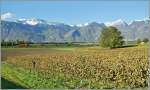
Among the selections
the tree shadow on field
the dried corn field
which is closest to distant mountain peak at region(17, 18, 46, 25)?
the dried corn field

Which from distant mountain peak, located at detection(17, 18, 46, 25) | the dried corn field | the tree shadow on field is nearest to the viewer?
the tree shadow on field

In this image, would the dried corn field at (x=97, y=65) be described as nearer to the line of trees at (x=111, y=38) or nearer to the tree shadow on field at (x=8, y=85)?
the line of trees at (x=111, y=38)

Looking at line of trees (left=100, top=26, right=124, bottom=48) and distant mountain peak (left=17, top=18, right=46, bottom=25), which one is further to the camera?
line of trees (left=100, top=26, right=124, bottom=48)

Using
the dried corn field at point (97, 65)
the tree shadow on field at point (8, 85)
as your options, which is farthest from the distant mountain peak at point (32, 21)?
the tree shadow on field at point (8, 85)

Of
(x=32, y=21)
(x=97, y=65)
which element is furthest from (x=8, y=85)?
(x=97, y=65)

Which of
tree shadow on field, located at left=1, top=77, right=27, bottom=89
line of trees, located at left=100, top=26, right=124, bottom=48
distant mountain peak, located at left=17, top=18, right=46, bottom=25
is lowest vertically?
tree shadow on field, located at left=1, top=77, right=27, bottom=89

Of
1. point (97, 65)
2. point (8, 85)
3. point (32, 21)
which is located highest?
point (32, 21)

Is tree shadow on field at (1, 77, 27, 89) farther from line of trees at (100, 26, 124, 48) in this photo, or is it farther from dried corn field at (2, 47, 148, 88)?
line of trees at (100, 26, 124, 48)

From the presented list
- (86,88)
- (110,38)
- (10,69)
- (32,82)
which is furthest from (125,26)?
(10,69)

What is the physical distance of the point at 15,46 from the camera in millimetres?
14656

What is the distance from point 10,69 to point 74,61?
256 centimetres

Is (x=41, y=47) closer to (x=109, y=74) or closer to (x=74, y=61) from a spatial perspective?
(x=74, y=61)

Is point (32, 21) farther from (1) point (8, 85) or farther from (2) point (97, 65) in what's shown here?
(2) point (97, 65)

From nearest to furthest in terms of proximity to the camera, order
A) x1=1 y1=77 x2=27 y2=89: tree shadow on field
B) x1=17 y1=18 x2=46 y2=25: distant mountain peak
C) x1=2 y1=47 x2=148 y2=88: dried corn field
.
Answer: x1=1 y1=77 x2=27 y2=89: tree shadow on field → x1=17 y1=18 x2=46 y2=25: distant mountain peak → x1=2 y1=47 x2=148 y2=88: dried corn field
